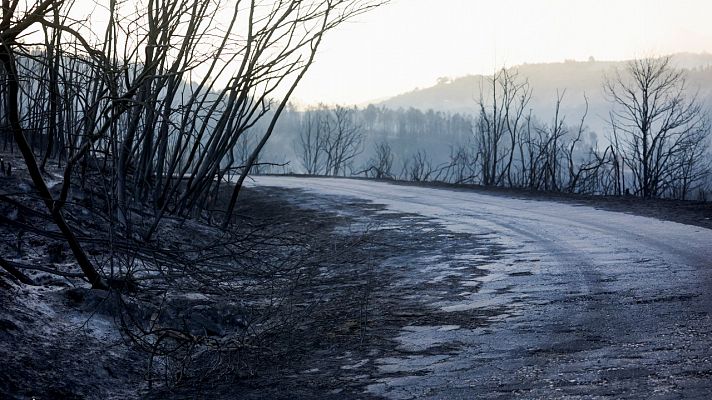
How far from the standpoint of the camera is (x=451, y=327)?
5.68m

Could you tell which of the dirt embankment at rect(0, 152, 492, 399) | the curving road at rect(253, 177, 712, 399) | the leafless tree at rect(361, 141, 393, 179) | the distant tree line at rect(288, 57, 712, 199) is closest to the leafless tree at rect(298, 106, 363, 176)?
the leafless tree at rect(361, 141, 393, 179)

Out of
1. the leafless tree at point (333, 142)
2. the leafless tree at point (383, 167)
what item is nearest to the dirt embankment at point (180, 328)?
the leafless tree at point (383, 167)

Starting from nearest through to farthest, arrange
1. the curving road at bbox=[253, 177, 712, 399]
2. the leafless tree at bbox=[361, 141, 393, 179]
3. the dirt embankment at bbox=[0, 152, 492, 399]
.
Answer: the curving road at bbox=[253, 177, 712, 399] < the dirt embankment at bbox=[0, 152, 492, 399] < the leafless tree at bbox=[361, 141, 393, 179]

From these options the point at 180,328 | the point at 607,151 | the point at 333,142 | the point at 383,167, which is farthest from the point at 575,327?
the point at 333,142

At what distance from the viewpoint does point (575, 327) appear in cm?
532

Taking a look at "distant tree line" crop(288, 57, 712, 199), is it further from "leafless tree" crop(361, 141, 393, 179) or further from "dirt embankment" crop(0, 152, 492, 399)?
"dirt embankment" crop(0, 152, 492, 399)

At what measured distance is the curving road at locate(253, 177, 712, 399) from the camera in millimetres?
4152

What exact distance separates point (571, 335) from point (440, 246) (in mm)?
4821

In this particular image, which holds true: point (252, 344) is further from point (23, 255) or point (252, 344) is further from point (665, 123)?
point (665, 123)

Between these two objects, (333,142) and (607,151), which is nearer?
(607,151)

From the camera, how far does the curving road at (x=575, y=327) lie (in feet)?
13.6

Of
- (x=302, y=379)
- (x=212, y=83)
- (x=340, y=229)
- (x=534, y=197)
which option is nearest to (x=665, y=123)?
(x=534, y=197)

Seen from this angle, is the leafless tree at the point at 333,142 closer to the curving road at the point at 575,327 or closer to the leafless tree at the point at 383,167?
the leafless tree at the point at 383,167

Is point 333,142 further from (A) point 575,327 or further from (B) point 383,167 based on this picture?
(A) point 575,327
